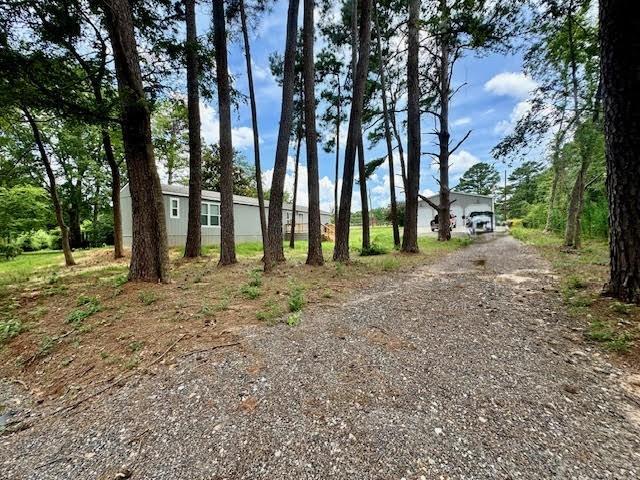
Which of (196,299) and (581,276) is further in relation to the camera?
(581,276)

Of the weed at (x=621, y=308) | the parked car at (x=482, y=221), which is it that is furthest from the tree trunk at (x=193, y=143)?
the parked car at (x=482, y=221)

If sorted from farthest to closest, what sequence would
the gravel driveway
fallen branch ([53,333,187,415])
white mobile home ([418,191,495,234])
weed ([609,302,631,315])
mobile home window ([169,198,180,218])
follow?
white mobile home ([418,191,495,234]) < mobile home window ([169,198,180,218]) < weed ([609,302,631,315]) < fallen branch ([53,333,187,415]) < the gravel driveway

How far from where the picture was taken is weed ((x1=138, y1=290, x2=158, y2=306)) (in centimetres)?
406

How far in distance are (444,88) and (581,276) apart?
38.9 ft

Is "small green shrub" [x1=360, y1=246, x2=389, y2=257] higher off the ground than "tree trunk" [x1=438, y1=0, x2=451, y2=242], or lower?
lower

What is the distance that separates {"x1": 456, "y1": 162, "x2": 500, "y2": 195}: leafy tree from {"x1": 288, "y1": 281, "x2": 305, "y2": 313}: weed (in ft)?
145

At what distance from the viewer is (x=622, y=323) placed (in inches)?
108

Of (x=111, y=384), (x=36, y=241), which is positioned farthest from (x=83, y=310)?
(x=36, y=241)

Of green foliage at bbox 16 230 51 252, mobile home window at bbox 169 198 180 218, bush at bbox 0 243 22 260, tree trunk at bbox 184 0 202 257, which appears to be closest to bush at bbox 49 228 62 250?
green foliage at bbox 16 230 51 252

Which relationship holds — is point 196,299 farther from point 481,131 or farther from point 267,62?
point 481,131

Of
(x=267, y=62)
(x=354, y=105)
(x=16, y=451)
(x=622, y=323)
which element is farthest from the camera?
(x=267, y=62)

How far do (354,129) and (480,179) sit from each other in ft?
142

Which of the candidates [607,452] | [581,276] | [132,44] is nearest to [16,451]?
[607,452]

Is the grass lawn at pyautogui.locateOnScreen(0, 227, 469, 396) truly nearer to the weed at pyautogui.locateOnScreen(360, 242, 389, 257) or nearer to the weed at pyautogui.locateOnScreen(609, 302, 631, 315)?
the weed at pyautogui.locateOnScreen(609, 302, 631, 315)
